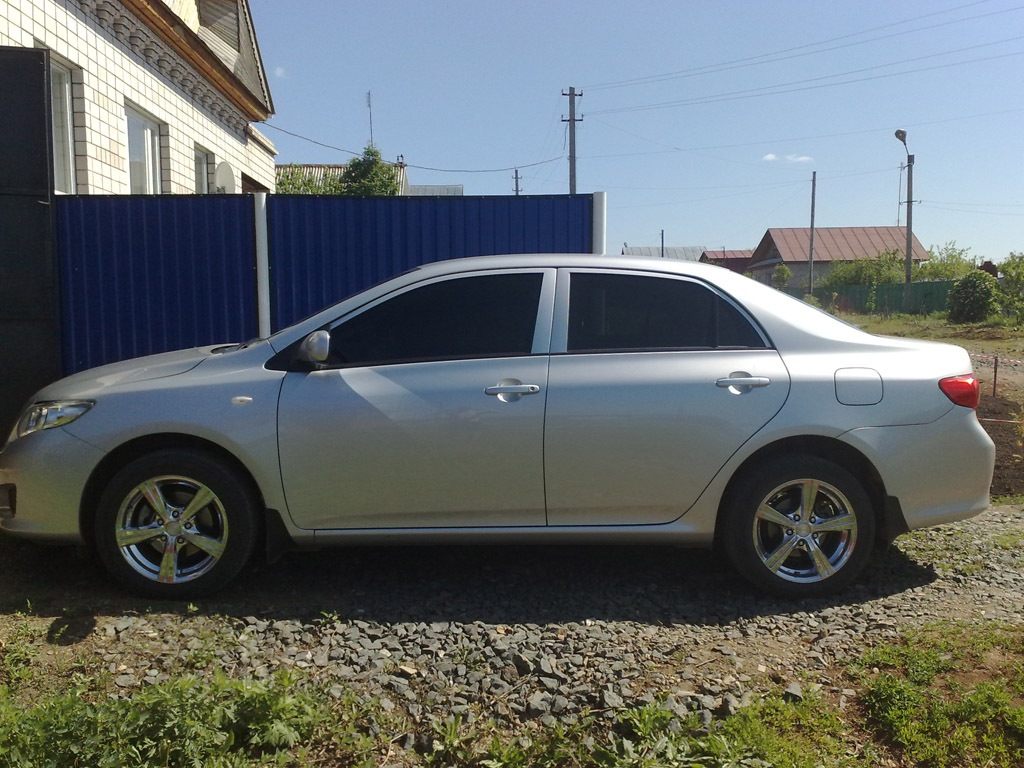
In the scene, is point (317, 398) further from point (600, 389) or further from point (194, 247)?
point (194, 247)

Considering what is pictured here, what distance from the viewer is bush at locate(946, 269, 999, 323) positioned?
3253 centimetres

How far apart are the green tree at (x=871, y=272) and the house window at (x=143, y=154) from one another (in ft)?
168

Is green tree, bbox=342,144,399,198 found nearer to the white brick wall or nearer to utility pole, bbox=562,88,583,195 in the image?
utility pole, bbox=562,88,583,195

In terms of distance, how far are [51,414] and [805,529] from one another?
3.72m

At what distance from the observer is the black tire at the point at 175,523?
13.6 feet

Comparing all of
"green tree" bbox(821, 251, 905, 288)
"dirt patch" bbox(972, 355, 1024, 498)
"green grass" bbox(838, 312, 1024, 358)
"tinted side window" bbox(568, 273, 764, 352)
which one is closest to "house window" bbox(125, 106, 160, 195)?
"tinted side window" bbox(568, 273, 764, 352)

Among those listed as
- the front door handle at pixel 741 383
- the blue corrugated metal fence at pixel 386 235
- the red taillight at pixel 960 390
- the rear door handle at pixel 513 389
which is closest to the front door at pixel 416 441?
the rear door handle at pixel 513 389

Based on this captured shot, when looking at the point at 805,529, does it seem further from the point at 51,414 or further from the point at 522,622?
the point at 51,414

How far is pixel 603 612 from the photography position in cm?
418

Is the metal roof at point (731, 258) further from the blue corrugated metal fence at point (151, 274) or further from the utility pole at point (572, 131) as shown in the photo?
the blue corrugated metal fence at point (151, 274)

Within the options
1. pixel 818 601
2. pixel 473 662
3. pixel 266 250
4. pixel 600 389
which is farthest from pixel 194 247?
pixel 818 601

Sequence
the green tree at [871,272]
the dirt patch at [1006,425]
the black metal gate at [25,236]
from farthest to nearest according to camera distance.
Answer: the green tree at [871,272] → the black metal gate at [25,236] → the dirt patch at [1006,425]

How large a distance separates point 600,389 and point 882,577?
1.94m

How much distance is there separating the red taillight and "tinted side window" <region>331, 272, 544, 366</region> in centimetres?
204
